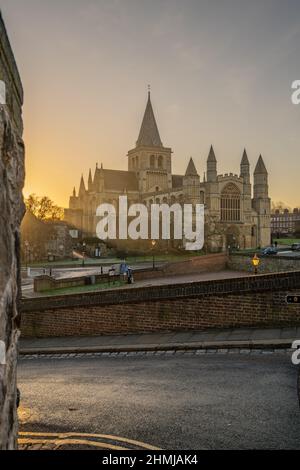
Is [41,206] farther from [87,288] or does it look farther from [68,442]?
[68,442]

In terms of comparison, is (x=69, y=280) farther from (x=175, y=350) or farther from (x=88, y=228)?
(x=88, y=228)

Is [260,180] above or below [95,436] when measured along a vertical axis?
above

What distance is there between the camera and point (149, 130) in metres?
107

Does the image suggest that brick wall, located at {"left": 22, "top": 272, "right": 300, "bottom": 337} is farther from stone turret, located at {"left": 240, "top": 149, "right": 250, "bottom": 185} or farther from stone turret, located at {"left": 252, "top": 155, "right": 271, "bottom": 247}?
stone turret, located at {"left": 240, "top": 149, "right": 250, "bottom": 185}

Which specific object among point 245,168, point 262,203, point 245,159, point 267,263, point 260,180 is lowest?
point 267,263

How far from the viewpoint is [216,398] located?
7207mm

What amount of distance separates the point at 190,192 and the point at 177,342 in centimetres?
6773

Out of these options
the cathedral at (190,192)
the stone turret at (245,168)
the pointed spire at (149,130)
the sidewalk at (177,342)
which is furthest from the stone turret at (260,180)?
the sidewalk at (177,342)

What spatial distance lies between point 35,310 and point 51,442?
12.3 m

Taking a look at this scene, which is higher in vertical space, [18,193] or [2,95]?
[2,95]

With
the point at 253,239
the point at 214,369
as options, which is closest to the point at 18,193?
the point at 214,369

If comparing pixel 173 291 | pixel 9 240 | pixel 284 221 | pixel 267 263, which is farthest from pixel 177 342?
pixel 284 221

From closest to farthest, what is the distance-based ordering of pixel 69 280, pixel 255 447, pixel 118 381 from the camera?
pixel 255 447 < pixel 118 381 < pixel 69 280
